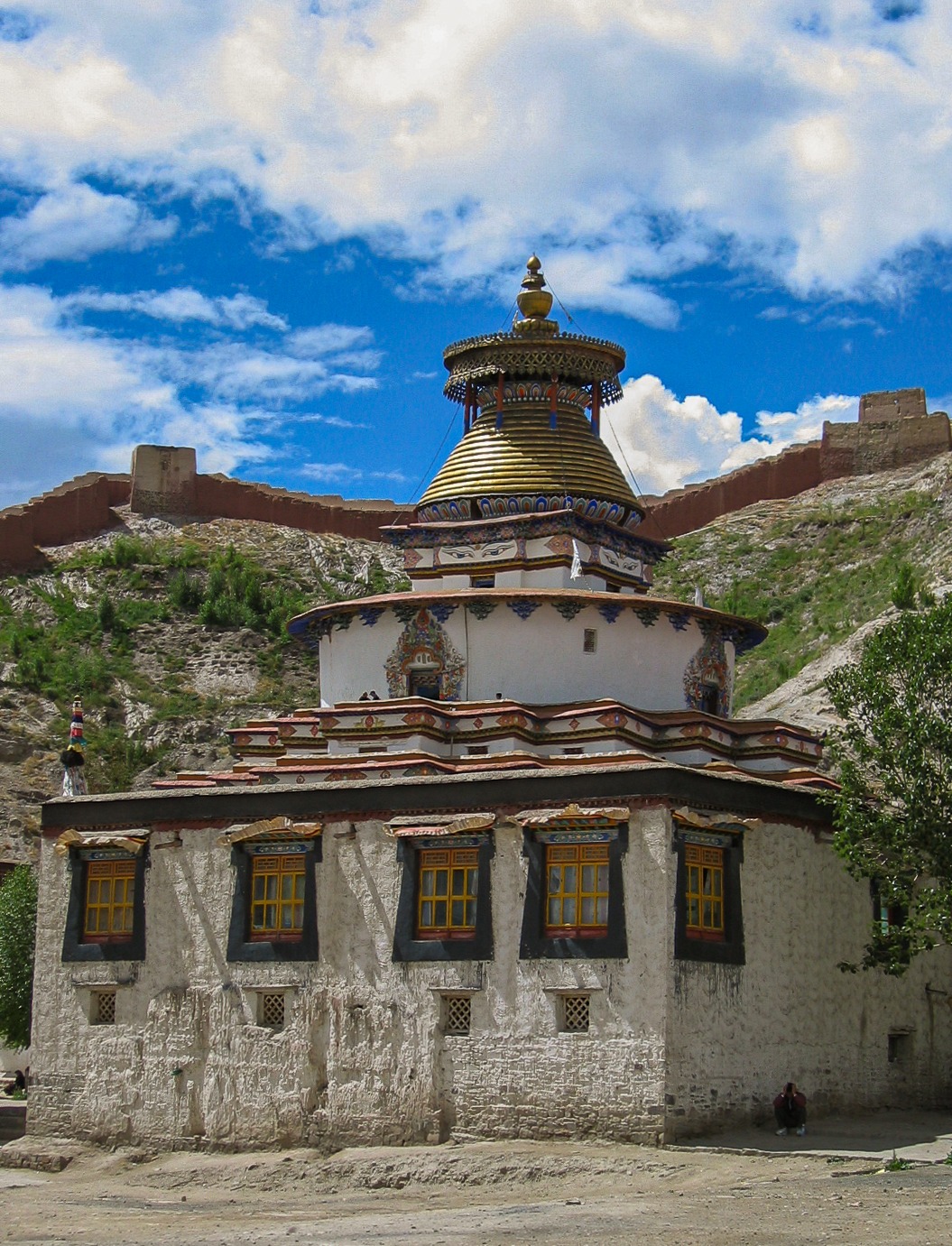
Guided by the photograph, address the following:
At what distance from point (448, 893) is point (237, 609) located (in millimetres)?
43271

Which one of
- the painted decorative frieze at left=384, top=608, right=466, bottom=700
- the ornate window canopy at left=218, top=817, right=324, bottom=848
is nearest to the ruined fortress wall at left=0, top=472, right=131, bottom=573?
the painted decorative frieze at left=384, top=608, right=466, bottom=700

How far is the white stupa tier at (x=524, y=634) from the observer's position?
29.6m

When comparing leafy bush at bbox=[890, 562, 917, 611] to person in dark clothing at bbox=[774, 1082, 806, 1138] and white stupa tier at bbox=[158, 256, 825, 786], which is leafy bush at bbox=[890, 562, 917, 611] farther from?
person in dark clothing at bbox=[774, 1082, 806, 1138]

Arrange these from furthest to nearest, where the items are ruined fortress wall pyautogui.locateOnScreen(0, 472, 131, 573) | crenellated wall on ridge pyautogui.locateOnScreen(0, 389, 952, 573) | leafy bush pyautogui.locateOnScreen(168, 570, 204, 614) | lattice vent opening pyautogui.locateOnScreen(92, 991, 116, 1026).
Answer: crenellated wall on ridge pyautogui.locateOnScreen(0, 389, 952, 573) < ruined fortress wall pyautogui.locateOnScreen(0, 472, 131, 573) < leafy bush pyautogui.locateOnScreen(168, 570, 204, 614) < lattice vent opening pyautogui.locateOnScreen(92, 991, 116, 1026)

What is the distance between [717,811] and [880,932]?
3.96m

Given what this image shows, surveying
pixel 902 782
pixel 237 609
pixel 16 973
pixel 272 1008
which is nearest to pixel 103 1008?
pixel 272 1008

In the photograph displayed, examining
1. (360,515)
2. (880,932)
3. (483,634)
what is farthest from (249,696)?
(880,932)

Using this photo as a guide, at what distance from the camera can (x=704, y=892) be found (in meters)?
26.0

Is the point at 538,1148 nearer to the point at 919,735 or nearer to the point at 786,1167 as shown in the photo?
the point at 786,1167

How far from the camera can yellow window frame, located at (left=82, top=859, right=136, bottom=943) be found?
95.5 feet

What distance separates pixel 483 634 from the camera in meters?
31.2

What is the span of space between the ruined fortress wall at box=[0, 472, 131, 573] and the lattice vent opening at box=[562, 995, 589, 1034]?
5099cm

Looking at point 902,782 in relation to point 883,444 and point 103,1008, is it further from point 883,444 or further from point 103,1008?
point 883,444

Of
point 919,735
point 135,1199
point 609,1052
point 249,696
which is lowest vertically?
point 135,1199
